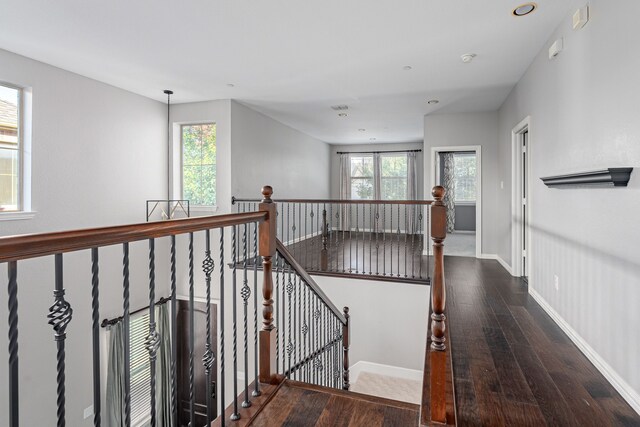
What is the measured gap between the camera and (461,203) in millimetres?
9406

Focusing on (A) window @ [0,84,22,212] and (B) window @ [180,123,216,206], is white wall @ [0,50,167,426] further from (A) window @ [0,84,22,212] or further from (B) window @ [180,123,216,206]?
(B) window @ [180,123,216,206]

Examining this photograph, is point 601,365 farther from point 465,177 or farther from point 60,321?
point 465,177

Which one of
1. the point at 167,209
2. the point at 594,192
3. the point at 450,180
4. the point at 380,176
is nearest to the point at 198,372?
the point at 167,209

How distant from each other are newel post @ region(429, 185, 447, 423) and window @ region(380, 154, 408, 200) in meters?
8.14

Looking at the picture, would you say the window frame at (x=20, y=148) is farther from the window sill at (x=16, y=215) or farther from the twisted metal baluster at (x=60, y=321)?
the twisted metal baluster at (x=60, y=321)

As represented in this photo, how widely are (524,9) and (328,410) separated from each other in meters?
3.29

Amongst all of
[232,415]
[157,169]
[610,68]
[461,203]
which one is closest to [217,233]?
[157,169]

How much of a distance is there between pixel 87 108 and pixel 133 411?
4.39m

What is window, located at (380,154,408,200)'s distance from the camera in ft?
31.9

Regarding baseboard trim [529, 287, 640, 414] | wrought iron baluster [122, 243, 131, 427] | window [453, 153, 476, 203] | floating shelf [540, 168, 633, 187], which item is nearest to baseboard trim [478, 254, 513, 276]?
baseboard trim [529, 287, 640, 414]

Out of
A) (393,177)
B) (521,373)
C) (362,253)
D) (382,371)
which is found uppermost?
(393,177)

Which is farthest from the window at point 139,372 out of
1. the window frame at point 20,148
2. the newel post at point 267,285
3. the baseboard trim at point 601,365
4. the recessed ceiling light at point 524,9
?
the recessed ceiling light at point 524,9

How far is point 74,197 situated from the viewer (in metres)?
4.32

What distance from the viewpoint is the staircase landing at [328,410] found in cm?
170
